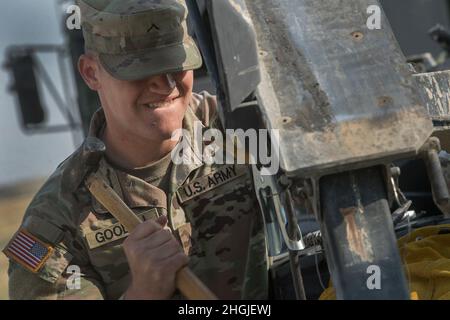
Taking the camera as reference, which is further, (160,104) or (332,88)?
(160,104)

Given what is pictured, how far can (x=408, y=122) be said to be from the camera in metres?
1.71

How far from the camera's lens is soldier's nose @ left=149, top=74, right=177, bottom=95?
7.62ft

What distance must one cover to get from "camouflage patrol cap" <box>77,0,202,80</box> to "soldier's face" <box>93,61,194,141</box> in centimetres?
5

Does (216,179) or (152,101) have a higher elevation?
(152,101)

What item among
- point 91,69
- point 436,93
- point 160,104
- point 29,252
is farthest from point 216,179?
point 436,93

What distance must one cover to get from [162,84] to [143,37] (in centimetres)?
14

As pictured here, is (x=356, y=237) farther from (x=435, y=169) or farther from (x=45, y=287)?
(x=45, y=287)

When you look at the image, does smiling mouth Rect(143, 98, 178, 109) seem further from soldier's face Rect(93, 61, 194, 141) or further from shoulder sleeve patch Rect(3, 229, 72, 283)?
shoulder sleeve patch Rect(3, 229, 72, 283)

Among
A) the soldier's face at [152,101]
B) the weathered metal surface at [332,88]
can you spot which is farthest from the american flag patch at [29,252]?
the weathered metal surface at [332,88]

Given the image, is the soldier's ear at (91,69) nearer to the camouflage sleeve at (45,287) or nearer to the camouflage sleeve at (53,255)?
the camouflage sleeve at (53,255)

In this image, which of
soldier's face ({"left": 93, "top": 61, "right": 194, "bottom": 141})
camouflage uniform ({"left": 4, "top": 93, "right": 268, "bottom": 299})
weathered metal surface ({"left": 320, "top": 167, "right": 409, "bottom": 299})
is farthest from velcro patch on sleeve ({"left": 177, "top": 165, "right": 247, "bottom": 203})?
weathered metal surface ({"left": 320, "top": 167, "right": 409, "bottom": 299})

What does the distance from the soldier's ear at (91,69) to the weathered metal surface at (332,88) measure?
0.73 meters

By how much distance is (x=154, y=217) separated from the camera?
8.26 ft
